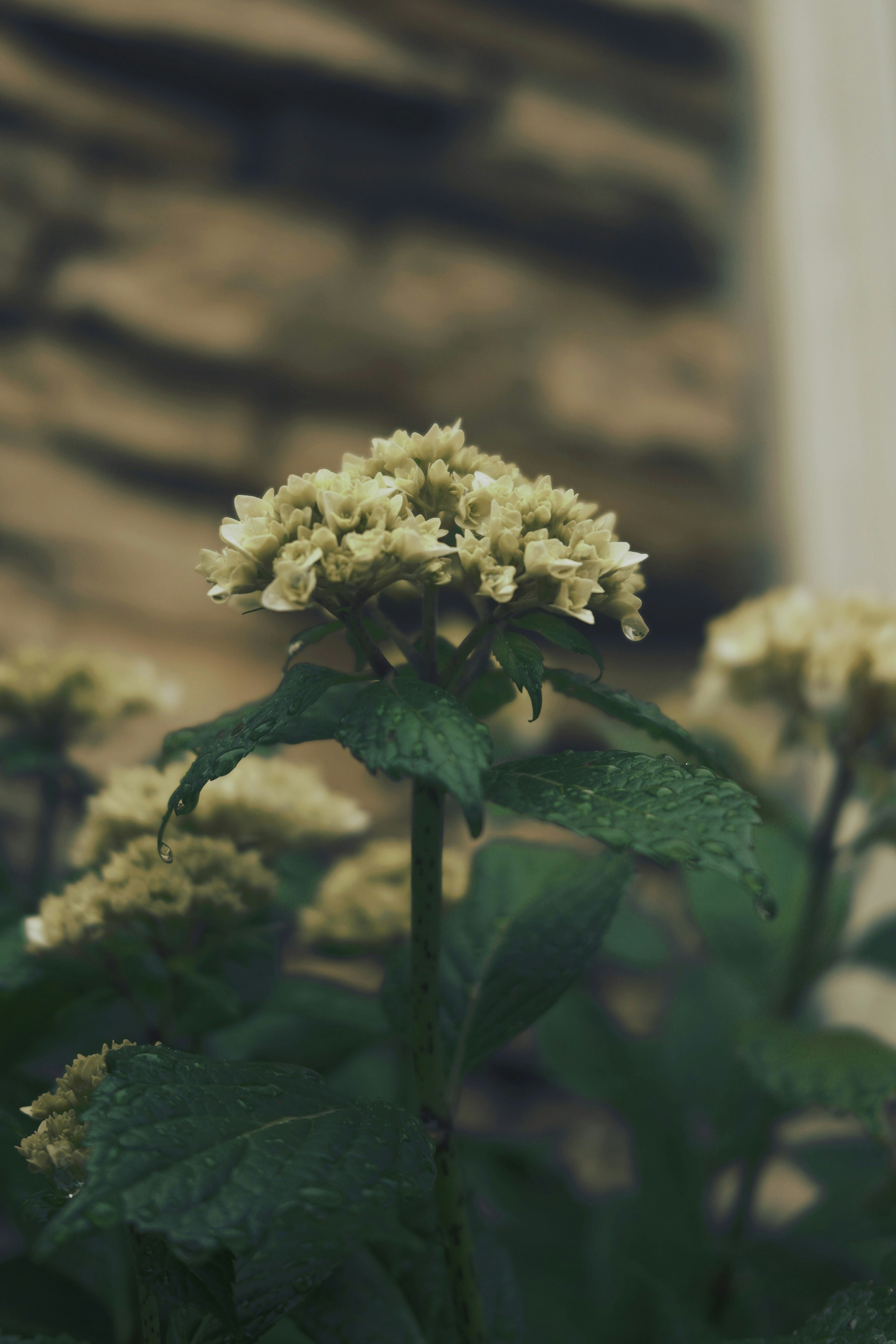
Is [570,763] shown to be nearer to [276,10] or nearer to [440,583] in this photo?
[440,583]

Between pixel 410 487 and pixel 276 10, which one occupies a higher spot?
pixel 276 10

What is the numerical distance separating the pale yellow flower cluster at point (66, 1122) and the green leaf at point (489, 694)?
234 millimetres

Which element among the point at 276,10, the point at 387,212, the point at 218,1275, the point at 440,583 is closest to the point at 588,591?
the point at 440,583

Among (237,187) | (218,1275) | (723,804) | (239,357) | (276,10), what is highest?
(276,10)

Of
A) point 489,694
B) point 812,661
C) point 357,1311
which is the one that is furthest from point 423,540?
point 812,661

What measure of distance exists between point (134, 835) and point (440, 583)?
30cm

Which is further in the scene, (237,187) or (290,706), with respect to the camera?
(237,187)

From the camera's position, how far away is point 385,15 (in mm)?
1522

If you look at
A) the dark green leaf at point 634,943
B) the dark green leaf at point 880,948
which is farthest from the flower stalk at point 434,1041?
the dark green leaf at point 880,948

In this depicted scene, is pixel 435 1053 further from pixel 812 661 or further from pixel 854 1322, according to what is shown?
pixel 812 661

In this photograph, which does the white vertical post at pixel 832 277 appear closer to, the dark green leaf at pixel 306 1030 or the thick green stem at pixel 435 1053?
the dark green leaf at pixel 306 1030

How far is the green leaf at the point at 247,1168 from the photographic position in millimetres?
271

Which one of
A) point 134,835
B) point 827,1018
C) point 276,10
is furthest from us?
point 276,10

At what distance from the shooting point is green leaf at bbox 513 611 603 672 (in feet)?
1.27
